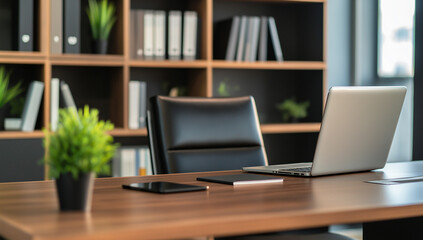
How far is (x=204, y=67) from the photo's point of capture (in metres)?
3.51

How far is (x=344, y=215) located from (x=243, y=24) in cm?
252

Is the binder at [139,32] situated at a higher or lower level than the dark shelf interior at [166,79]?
higher

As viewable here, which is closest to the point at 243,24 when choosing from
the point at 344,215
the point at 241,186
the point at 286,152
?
the point at 286,152

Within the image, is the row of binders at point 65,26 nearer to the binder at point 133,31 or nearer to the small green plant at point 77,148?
the binder at point 133,31

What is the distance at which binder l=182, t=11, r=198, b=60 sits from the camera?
11.5 ft

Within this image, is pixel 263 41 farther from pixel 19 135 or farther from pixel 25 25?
pixel 19 135

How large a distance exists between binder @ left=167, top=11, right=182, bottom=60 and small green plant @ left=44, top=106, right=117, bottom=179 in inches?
91.4

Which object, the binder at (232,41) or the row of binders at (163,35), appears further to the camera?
the binder at (232,41)

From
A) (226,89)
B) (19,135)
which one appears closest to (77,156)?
(19,135)

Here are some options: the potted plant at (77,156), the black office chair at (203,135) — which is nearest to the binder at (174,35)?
the black office chair at (203,135)

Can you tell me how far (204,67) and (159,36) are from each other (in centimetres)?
29

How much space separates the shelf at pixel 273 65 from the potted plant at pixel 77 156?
237 cm

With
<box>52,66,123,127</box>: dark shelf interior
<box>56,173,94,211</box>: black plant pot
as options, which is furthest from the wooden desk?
<box>52,66,123,127</box>: dark shelf interior

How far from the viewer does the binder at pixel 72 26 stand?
10.5ft
